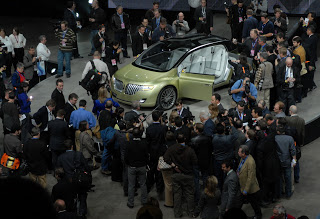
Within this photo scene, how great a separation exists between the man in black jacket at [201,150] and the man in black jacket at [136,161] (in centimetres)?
95

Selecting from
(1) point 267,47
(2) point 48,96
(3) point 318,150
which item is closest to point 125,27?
(2) point 48,96

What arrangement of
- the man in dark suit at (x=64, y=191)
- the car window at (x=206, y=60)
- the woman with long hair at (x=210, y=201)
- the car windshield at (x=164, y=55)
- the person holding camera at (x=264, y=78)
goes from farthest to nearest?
the car window at (x=206, y=60)
the car windshield at (x=164, y=55)
the person holding camera at (x=264, y=78)
the woman with long hair at (x=210, y=201)
the man in dark suit at (x=64, y=191)

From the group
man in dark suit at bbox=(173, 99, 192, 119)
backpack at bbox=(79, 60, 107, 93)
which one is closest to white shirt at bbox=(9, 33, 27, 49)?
backpack at bbox=(79, 60, 107, 93)

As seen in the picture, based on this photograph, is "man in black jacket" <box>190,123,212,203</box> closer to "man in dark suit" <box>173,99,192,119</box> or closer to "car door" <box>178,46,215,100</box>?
"man in dark suit" <box>173,99,192,119</box>

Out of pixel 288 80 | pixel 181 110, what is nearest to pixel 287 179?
pixel 181 110

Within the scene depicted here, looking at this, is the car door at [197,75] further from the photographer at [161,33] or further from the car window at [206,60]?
the photographer at [161,33]

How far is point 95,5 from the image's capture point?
16766mm

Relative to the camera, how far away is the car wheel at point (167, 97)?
13.0 m

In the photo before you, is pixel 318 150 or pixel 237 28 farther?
pixel 237 28

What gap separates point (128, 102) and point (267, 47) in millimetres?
3805

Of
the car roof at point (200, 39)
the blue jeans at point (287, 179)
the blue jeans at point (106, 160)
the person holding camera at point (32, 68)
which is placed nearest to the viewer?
the blue jeans at point (287, 179)

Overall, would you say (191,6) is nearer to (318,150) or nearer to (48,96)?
(48,96)

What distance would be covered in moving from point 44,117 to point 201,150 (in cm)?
367

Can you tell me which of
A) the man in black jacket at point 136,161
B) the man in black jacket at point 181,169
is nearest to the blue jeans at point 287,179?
the man in black jacket at point 181,169
